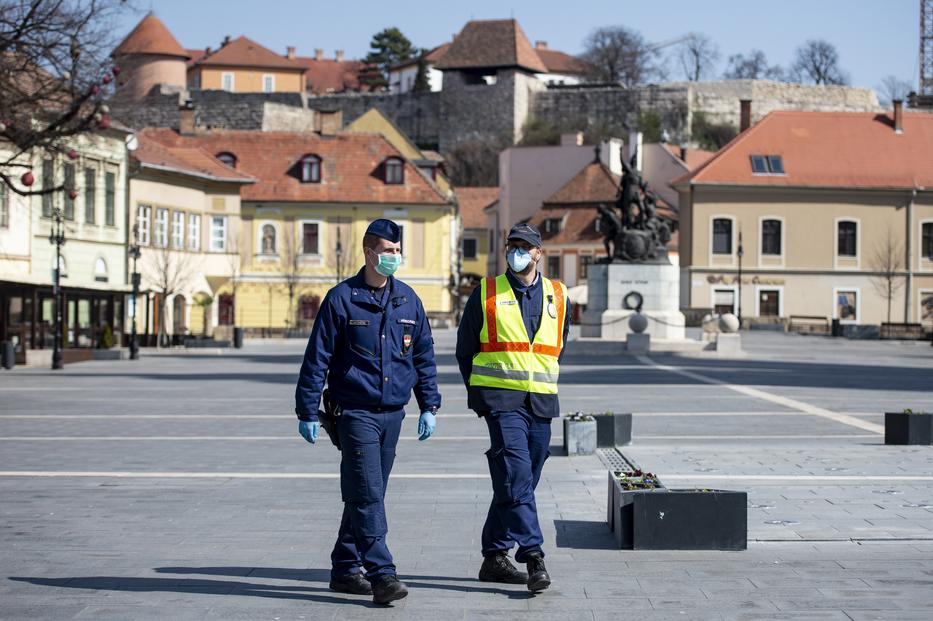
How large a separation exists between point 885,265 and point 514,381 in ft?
220

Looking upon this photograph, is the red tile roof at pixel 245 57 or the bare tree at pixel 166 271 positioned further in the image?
the red tile roof at pixel 245 57

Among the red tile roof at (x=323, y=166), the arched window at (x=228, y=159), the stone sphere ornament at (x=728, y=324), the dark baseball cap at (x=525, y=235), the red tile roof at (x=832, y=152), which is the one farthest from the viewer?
the arched window at (x=228, y=159)

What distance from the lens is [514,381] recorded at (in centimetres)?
854

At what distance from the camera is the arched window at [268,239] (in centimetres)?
7425

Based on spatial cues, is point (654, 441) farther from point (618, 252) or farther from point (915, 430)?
point (618, 252)

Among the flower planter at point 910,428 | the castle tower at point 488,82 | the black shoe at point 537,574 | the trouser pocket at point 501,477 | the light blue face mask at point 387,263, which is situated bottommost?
the black shoe at point 537,574

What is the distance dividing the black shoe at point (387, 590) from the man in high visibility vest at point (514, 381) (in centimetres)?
75

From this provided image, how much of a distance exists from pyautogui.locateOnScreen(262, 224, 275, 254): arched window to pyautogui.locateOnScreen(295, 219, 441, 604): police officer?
66.5 m

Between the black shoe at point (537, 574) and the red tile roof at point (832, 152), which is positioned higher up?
the red tile roof at point (832, 152)

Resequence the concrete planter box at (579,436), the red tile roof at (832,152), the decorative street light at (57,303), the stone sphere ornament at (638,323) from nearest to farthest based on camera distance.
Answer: the concrete planter box at (579,436)
the decorative street light at (57,303)
the stone sphere ornament at (638,323)
the red tile roof at (832,152)

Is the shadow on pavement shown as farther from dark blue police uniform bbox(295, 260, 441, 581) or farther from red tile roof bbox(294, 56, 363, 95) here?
red tile roof bbox(294, 56, 363, 95)

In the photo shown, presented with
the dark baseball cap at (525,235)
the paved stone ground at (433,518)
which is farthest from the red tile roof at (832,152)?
the dark baseball cap at (525,235)

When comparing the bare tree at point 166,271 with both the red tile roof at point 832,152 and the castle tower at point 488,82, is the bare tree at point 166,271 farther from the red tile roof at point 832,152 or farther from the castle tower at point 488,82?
the castle tower at point 488,82

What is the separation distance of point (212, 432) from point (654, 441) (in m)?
5.04
